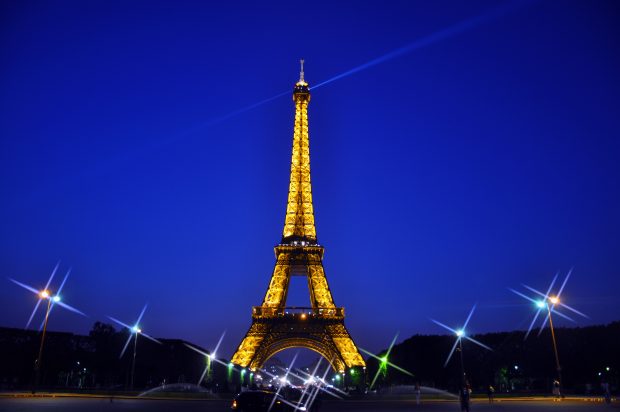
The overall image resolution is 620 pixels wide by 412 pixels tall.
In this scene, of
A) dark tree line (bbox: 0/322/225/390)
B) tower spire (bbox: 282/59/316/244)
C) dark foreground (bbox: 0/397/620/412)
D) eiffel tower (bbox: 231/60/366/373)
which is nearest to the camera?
dark foreground (bbox: 0/397/620/412)

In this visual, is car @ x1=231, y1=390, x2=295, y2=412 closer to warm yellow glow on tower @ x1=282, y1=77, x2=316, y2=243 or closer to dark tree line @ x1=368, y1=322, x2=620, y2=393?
dark tree line @ x1=368, y1=322, x2=620, y2=393

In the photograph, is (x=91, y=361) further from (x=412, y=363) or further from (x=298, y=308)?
(x=412, y=363)

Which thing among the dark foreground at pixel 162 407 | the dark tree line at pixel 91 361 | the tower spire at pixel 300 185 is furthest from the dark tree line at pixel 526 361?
the dark tree line at pixel 91 361

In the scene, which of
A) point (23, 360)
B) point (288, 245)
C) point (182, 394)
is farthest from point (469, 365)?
point (23, 360)

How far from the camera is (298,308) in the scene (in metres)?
60.3

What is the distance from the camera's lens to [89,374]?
227 ft

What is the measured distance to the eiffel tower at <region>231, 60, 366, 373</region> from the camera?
56219 millimetres

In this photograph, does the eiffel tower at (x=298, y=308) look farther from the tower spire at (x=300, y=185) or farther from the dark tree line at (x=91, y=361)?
the dark tree line at (x=91, y=361)

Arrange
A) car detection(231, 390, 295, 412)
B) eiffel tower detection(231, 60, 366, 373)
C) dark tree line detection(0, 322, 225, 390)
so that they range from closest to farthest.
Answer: car detection(231, 390, 295, 412), eiffel tower detection(231, 60, 366, 373), dark tree line detection(0, 322, 225, 390)

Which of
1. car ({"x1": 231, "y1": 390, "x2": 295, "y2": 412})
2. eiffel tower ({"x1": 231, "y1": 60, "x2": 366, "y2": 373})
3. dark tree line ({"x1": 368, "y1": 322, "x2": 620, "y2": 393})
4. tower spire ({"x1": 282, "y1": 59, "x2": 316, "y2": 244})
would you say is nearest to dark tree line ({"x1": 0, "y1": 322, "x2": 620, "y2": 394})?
dark tree line ({"x1": 368, "y1": 322, "x2": 620, "y2": 393})

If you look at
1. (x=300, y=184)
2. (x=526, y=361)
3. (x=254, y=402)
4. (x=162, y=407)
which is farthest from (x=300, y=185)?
(x=254, y=402)

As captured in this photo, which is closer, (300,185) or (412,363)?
(300,185)

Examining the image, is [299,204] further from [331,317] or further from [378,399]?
[378,399]

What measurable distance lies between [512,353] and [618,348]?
12.7 metres
